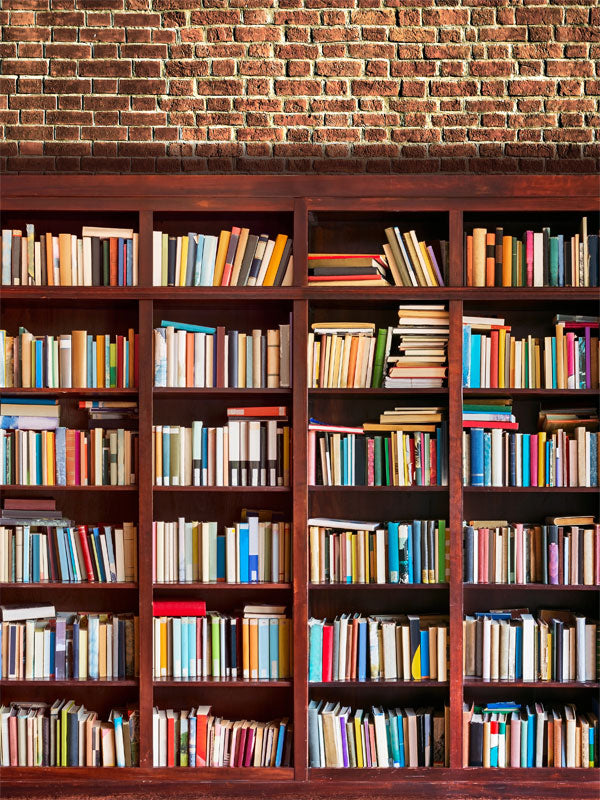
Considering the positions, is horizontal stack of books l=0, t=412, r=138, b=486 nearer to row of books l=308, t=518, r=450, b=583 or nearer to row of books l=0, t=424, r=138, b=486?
row of books l=0, t=424, r=138, b=486

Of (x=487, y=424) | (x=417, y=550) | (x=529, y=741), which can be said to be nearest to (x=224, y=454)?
(x=417, y=550)

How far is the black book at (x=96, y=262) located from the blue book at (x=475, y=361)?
1.68 meters

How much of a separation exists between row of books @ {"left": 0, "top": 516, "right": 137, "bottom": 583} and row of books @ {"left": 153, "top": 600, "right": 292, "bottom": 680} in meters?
0.27

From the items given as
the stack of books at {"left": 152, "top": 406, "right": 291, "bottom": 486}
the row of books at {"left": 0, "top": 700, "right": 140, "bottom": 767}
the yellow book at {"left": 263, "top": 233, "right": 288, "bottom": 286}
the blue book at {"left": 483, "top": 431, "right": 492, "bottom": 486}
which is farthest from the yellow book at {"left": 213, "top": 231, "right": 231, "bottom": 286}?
the row of books at {"left": 0, "top": 700, "right": 140, "bottom": 767}

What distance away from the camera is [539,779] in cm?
319

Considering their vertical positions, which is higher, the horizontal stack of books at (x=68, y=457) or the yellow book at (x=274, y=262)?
the yellow book at (x=274, y=262)

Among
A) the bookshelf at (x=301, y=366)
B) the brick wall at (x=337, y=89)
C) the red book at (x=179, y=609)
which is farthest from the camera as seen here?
the brick wall at (x=337, y=89)

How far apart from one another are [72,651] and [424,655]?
155cm

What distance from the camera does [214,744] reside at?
3260 mm

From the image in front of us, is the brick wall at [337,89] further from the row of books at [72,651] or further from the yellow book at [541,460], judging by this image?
the row of books at [72,651]

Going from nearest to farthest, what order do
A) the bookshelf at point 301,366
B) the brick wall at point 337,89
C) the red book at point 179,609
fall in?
the bookshelf at point 301,366 → the red book at point 179,609 → the brick wall at point 337,89

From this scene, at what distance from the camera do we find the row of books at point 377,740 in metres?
3.22

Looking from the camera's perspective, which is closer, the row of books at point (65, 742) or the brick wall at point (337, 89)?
the row of books at point (65, 742)

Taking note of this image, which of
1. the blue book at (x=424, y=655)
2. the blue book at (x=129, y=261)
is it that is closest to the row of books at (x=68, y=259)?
the blue book at (x=129, y=261)
